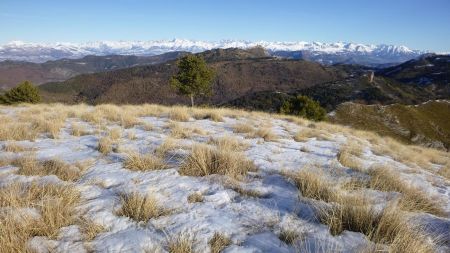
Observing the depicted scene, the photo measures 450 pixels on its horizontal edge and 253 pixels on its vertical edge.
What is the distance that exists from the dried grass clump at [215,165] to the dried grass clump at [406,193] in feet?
7.43

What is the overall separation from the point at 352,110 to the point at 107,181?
118 meters

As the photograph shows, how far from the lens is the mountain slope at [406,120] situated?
329 ft

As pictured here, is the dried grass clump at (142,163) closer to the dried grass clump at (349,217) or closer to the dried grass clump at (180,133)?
the dried grass clump at (349,217)

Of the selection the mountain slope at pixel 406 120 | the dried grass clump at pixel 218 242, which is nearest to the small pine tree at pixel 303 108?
the mountain slope at pixel 406 120

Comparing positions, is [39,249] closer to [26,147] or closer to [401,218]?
[401,218]

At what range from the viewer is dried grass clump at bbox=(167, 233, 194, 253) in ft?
11.1

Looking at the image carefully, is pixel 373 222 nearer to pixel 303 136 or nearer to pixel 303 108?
pixel 303 136

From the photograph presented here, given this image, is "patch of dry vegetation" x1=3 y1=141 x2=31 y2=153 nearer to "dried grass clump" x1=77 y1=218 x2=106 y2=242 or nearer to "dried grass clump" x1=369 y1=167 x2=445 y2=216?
"dried grass clump" x1=77 y1=218 x2=106 y2=242

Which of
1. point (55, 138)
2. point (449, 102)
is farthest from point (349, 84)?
point (55, 138)

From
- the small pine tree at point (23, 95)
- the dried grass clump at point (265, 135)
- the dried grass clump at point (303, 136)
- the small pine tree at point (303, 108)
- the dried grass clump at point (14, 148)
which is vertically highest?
the dried grass clump at point (14, 148)

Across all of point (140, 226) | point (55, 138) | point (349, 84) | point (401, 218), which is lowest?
point (349, 84)

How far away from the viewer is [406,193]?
586 cm

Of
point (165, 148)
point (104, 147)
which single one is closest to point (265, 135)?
point (165, 148)

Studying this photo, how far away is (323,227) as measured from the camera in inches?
159
